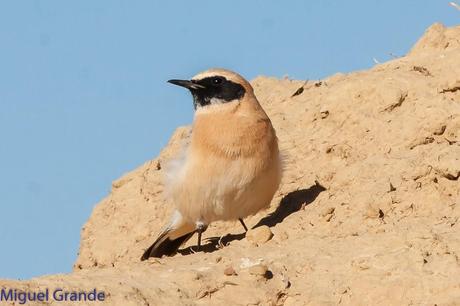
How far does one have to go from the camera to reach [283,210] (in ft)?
38.2

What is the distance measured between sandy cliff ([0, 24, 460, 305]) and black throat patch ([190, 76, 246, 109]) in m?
1.25

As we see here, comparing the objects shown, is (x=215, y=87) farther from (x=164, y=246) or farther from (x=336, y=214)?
(x=336, y=214)

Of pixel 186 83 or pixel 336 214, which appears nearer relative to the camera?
pixel 336 214

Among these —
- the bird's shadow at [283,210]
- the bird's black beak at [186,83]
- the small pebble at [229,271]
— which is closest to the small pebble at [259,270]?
the small pebble at [229,271]

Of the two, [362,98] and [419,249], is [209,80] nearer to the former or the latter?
[362,98]

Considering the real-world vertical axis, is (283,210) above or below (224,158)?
below

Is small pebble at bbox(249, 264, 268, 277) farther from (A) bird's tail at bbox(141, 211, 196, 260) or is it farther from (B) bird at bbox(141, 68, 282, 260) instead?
(A) bird's tail at bbox(141, 211, 196, 260)

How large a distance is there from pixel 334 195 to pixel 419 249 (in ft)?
7.48

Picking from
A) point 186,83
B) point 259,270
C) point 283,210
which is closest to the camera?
point 259,270

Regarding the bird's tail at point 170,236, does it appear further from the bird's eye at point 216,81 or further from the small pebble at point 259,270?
the small pebble at point 259,270

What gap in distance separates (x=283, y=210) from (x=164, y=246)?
1.30 metres

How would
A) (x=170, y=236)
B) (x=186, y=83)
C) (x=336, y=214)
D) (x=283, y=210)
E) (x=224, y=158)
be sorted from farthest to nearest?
(x=170, y=236), (x=283, y=210), (x=186, y=83), (x=224, y=158), (x=336, y=214)

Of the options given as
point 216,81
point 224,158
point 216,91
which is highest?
point 216,81

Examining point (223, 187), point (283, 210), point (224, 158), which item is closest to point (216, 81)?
point (224, 158)
